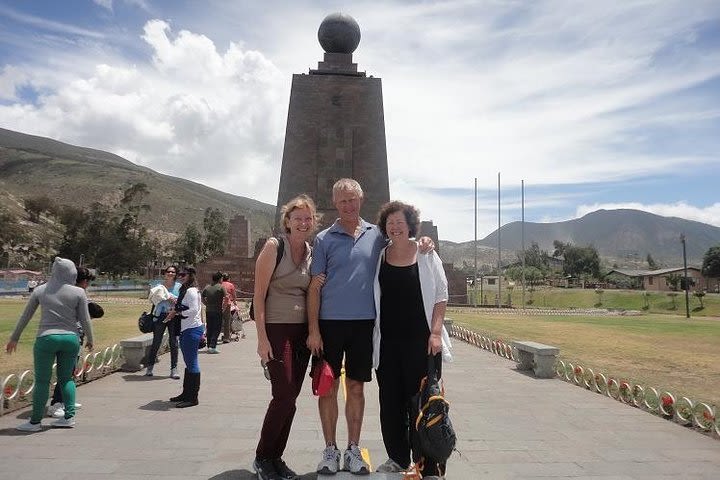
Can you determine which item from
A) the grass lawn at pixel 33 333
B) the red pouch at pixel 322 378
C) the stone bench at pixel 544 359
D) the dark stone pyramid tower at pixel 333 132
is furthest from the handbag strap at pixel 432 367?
the dark stone pyramid tower at pixel 333 132

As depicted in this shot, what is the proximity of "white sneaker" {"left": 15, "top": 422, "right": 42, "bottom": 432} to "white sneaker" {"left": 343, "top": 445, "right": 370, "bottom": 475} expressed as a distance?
2.94 meters

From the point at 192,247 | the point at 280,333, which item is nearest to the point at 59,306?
the point at 280,333

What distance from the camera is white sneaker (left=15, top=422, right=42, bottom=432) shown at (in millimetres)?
4969

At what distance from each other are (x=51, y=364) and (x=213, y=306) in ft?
17.3

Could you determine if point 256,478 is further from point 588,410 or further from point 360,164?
point 360,164

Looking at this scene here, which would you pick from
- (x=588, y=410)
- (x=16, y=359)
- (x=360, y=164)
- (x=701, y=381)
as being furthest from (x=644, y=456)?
(x=360, y=164)

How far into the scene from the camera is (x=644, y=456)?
4.64 meters

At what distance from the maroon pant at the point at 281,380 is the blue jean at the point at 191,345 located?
255cm

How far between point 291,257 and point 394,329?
33.4 inches

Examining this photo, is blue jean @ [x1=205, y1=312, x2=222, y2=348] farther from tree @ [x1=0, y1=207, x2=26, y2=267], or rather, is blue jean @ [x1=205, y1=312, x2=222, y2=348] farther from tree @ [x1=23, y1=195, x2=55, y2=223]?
tree @ [x1=23, y1=195, x2=55, y2=223]

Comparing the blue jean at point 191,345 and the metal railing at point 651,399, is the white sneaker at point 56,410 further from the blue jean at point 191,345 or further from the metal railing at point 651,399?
the metal railing at point 651,399

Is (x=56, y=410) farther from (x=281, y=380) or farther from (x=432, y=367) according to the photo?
(x=432, y=367)

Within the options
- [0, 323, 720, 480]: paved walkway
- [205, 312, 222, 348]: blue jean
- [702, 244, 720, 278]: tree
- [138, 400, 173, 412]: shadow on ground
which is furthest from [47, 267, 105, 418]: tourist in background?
[702, 244, 720, 278]: tree

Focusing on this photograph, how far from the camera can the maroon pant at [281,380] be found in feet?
12.7
